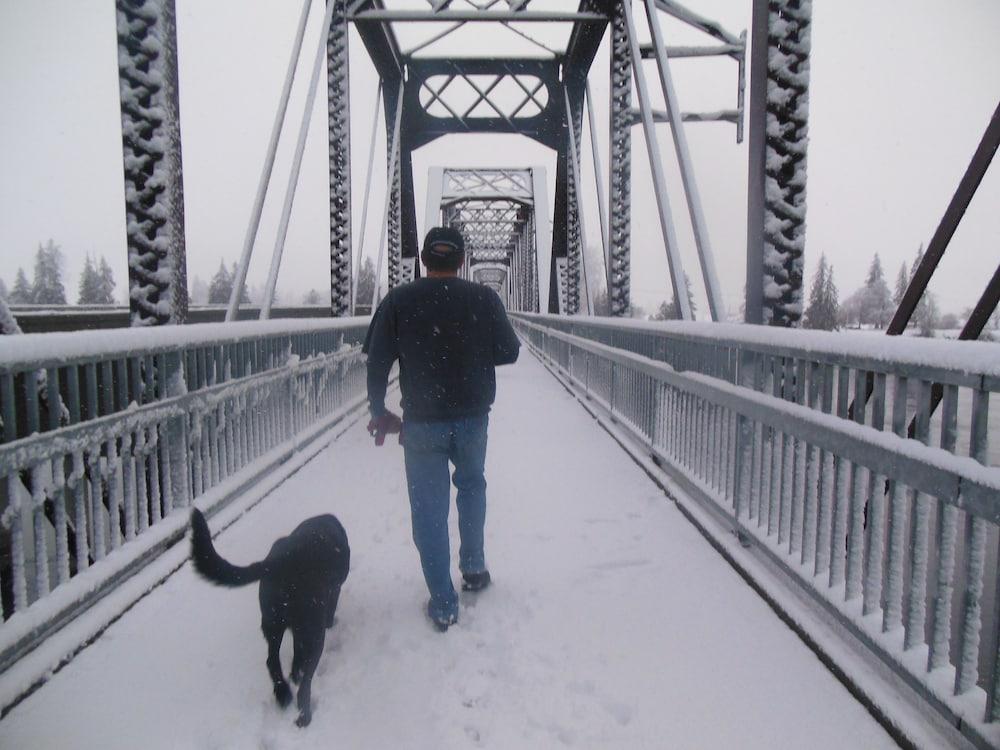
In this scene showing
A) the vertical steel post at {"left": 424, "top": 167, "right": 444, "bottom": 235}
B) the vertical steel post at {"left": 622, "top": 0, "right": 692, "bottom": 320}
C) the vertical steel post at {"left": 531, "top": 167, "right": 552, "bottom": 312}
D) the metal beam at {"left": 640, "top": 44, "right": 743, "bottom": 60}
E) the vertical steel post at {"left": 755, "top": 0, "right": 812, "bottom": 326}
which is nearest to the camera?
the vertical steel post at {"left": 755, "top": 0, "right": 812, "bottom": 326}

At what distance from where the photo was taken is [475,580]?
3.10m

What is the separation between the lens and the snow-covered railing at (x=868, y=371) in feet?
6.10

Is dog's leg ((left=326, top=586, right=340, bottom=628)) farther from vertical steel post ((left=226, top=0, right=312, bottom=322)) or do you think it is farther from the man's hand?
vertical steel post ((left=226, top=0, right=312, bottom=322))

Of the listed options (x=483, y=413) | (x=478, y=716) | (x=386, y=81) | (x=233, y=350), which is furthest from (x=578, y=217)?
(x=478, y=716)

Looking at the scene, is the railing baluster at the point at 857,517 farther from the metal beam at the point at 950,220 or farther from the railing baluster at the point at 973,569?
the metal beam at the point at 950,220

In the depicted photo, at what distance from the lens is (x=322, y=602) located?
2.21 metres

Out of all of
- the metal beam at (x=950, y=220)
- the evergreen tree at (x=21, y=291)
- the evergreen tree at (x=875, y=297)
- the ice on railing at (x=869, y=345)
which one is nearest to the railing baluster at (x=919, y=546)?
the ice on railing at (x=869, y=345)

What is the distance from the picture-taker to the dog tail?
2.23m

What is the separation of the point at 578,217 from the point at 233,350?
13.0 meters

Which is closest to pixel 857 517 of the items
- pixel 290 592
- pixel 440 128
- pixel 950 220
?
pixel 950 220

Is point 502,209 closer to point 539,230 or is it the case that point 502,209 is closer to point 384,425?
point 539,230

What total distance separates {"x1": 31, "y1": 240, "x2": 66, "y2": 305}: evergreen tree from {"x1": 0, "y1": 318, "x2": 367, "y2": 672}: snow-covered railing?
9089cm

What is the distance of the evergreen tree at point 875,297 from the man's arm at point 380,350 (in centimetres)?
5418

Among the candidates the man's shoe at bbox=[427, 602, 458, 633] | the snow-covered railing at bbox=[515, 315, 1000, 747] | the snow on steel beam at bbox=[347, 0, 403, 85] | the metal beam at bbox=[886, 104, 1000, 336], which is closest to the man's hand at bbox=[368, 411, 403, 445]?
the man's shoe at bbox=[427, 602, 458, 633]
